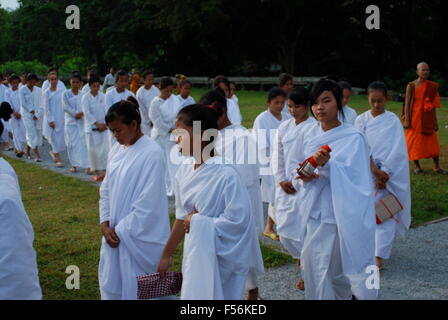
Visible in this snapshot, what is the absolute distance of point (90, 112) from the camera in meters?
12.2

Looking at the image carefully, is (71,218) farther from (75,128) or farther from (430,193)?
(430,193)

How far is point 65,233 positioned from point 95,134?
15.6ft

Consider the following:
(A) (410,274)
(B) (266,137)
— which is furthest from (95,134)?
(A) (410,274)

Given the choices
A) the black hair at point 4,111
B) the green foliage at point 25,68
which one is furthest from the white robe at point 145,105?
the green foliage at point 25,68

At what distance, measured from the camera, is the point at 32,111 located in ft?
50.4

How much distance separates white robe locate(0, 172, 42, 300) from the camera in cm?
312

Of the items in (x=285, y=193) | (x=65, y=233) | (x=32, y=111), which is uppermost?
(x=32, y=111)

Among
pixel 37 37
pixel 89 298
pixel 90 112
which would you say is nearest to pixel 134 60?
pixel 37 37

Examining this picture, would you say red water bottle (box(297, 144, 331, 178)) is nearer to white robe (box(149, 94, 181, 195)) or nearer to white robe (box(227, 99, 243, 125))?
white robe (box(227, 99, 243, 125))

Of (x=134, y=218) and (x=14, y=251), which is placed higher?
(x=14, y=251)

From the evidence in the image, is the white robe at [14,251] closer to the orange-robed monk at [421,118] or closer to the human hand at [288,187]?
the human hand at [288,187]

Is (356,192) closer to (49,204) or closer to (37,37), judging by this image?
(49,204)

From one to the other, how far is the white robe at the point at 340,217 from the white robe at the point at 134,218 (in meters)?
1.15
